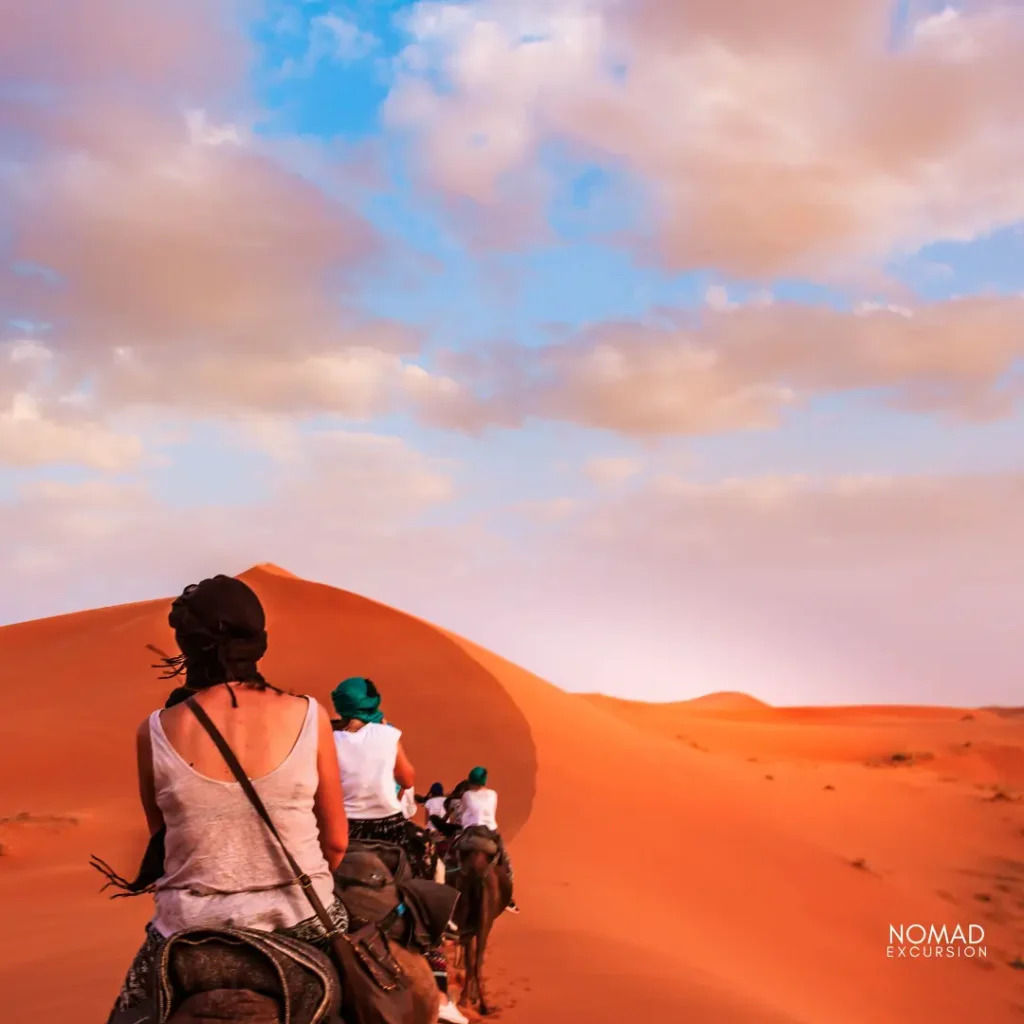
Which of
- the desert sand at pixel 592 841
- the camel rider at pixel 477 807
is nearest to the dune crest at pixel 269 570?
the desert sand at pixel 592 841

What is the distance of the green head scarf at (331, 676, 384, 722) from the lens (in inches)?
261

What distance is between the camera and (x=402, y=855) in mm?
6621

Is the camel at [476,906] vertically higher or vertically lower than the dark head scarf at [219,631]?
lower

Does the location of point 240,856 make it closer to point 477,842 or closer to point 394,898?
point 394,898

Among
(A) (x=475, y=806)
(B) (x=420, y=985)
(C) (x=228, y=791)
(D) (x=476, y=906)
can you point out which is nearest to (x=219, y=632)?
(C) (x=228, y=791)

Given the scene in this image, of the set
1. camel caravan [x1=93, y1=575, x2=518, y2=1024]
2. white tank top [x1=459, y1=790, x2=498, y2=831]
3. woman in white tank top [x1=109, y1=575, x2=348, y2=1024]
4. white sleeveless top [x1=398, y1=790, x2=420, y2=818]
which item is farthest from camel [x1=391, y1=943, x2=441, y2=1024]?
white tank top [x1=459, y1=790, x2=498, y2=831]

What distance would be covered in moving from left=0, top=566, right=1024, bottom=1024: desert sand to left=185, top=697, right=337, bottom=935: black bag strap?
7451mm

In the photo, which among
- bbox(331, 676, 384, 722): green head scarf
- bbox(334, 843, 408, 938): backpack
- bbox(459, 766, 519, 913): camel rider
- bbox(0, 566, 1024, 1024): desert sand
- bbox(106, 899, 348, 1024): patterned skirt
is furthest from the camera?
bbox(0, 566, 1024, 1024): desert sand

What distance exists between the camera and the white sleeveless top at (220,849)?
11.5ft

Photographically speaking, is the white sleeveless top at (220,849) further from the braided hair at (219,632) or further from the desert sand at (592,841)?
the desert sand at (592,841)

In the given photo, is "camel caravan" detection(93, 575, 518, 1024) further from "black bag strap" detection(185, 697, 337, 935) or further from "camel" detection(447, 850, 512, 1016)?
"camel" detection(447, 850, 512, 1016)

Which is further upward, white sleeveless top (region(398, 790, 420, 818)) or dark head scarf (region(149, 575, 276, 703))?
dark head scarf (region(149, 575, 276, 703))

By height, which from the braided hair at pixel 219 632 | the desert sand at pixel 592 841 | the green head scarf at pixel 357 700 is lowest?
the desert sand at pixel 592 841

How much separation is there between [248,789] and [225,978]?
551 millimetres
